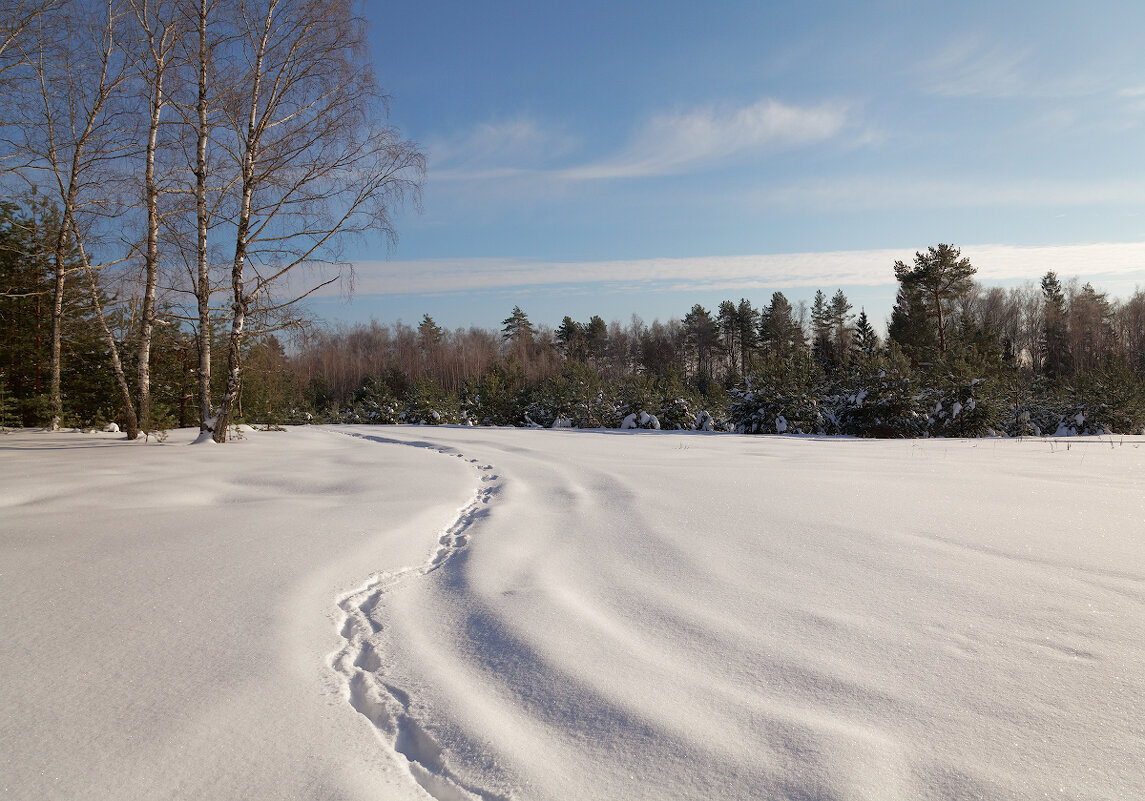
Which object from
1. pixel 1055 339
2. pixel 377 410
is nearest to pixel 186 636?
pixel 377 410

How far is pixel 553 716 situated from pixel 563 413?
18139mm

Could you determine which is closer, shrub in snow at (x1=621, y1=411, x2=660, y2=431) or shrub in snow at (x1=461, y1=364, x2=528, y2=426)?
shrub in snow at (x1=621, y1=411, x2=660, y2=431)

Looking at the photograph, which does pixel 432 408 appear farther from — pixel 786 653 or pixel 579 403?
pixel 786 653

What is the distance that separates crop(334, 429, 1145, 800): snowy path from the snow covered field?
0.03 feet

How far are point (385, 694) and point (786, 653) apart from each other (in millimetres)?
1224

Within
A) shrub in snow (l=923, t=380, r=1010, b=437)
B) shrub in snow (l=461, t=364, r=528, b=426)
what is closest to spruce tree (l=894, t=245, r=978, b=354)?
shrub in snow (l=923, t=380, r=1010, b=437)

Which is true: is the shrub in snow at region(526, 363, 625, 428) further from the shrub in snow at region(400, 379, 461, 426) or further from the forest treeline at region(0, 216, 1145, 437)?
the shrub in snow at region(400, 379, 461, 426)

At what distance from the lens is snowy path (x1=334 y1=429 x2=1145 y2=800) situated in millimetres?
1259

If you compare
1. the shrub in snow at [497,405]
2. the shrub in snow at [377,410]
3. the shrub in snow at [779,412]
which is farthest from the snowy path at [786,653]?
the shrub in snow at [377,410]

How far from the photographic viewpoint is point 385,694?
1639 millimetres

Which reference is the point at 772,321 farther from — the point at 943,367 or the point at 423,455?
the point at 423,455

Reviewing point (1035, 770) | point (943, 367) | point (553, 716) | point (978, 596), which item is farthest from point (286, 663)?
point (943, 367)

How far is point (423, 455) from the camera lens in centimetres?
763

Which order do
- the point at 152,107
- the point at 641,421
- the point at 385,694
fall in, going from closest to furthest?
1. the point at 385,694
2. the point at 152,107
3. the point at 641,421
